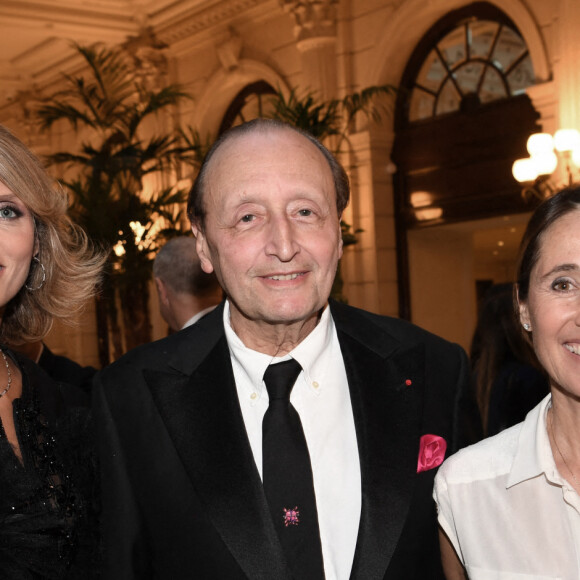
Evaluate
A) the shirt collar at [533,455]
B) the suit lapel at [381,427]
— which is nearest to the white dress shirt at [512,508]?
the shirt collar at [533,455]

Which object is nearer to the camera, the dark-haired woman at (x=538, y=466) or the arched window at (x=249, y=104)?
the dark-haired woman at (x=538, y=466)

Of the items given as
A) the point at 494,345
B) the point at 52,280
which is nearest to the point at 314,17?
the point at 494,345

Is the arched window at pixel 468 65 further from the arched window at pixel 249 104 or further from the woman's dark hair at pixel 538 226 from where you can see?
the woman's dark hair at pixel 538 226

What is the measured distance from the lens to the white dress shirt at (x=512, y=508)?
5.86 feet

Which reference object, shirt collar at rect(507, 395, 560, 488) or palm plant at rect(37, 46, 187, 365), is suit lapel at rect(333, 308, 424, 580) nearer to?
shirt collar at rect(507, 395, 560, 488)

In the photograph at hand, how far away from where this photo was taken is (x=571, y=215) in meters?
1.85

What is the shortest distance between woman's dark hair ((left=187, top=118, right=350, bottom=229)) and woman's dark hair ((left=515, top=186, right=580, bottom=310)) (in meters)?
0.51

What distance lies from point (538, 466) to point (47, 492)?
116 cm

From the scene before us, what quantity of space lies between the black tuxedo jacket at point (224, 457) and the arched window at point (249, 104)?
9250mm

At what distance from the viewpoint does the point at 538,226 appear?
1.91 m

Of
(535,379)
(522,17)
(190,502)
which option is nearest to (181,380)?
(190,502)

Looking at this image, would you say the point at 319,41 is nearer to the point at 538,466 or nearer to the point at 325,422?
the point at 325,422

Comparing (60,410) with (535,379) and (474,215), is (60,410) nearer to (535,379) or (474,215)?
(535,379)

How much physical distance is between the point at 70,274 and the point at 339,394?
3.03ft
